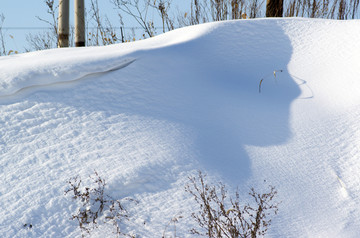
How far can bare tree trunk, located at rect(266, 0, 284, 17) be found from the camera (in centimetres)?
541

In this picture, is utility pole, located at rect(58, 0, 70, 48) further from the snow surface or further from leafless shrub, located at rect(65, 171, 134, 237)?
leafless shrub, located at rect(65, 171, 134, 237)

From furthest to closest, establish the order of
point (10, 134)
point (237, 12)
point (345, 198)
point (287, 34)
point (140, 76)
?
point (237, 12) → point (287, 34) → point (140, 76) → point (10, 134) → point (345, 198)

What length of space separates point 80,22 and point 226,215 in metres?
4.79

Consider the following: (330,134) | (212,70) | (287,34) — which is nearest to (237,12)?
(287,34)

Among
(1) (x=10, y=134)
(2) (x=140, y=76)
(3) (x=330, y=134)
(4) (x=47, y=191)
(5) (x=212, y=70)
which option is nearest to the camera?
(4) (x=47, y=191)

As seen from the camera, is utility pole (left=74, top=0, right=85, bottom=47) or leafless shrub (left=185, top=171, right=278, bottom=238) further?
utility pole (left=74, top=0, right=85, bottom=47)

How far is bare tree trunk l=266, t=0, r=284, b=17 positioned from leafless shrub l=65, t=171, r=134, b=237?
154 inches

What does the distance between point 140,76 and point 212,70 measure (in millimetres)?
509

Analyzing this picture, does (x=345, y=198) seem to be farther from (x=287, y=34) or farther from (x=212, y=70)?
(x=287, y=34)

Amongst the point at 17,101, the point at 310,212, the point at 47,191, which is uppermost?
the point at 17,101

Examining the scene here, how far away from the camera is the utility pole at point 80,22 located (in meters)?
6.07

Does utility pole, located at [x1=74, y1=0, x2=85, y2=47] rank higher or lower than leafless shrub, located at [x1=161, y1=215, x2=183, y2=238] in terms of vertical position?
higher

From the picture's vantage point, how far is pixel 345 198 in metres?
2.24

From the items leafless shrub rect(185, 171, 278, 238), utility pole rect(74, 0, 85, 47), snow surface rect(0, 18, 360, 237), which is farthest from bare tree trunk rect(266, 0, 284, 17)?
leafless shrub rect(185, 171, 278, 238)
